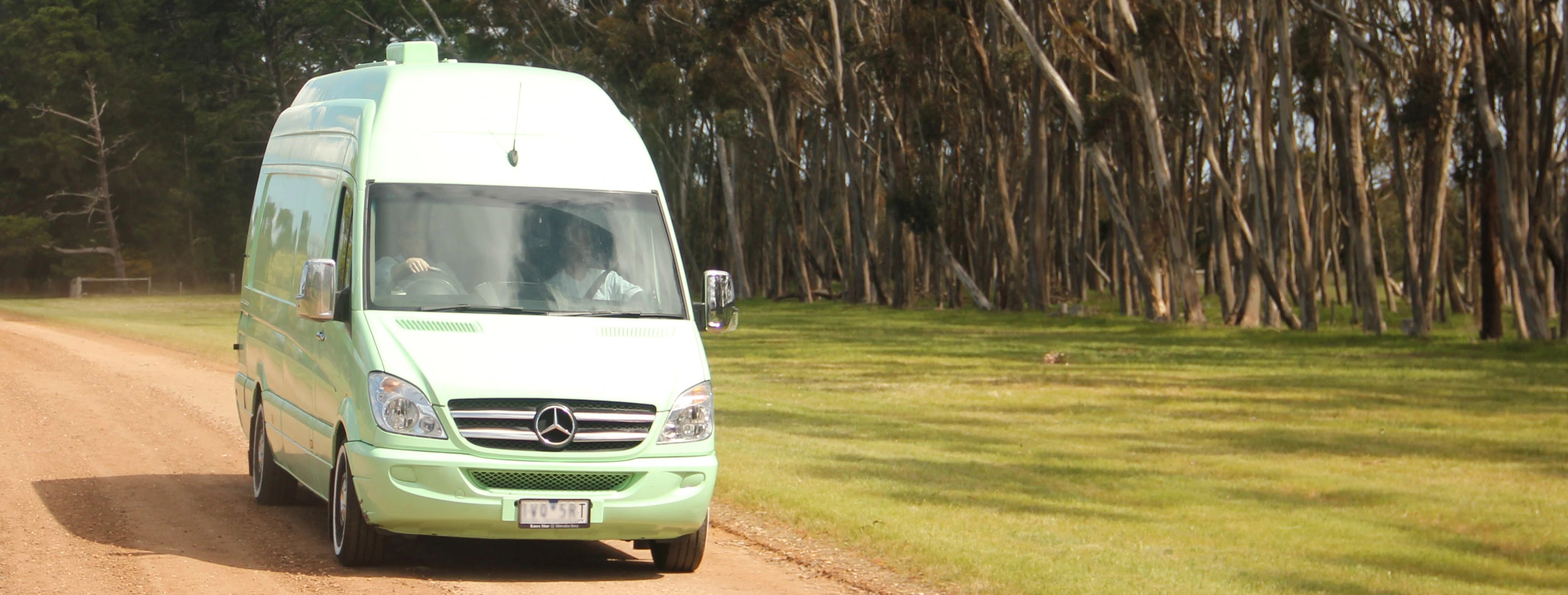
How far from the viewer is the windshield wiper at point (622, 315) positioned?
9008 millimetres

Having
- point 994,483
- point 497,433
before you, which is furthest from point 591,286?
point 994,483

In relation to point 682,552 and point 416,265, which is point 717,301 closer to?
point 682,552

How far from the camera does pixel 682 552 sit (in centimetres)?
896

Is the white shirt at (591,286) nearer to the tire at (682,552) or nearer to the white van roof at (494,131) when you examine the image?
the white van roof at (494,131)

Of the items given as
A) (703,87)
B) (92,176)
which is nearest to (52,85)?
(92,176)

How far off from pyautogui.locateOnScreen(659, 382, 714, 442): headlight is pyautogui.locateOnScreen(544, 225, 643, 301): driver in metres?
0.93

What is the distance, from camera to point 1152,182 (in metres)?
41.1

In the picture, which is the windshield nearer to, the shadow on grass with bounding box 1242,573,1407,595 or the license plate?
the license plate

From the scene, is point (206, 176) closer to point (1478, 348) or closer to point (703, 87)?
point (703, 87)

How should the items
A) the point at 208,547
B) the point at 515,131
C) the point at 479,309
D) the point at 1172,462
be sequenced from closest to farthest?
1. the point at 479,309
2. the point at 208,547
3. the point at 515,131
4. the point at 1172,462

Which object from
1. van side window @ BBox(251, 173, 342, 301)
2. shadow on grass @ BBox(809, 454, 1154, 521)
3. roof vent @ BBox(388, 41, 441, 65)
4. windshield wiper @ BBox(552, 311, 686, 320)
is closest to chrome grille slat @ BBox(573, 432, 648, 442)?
windshield wiper @ BBox(552, 311, 686, 320)

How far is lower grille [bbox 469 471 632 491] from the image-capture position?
26.8 feet

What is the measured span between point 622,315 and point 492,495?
140 cm

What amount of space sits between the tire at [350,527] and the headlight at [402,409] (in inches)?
16.6
